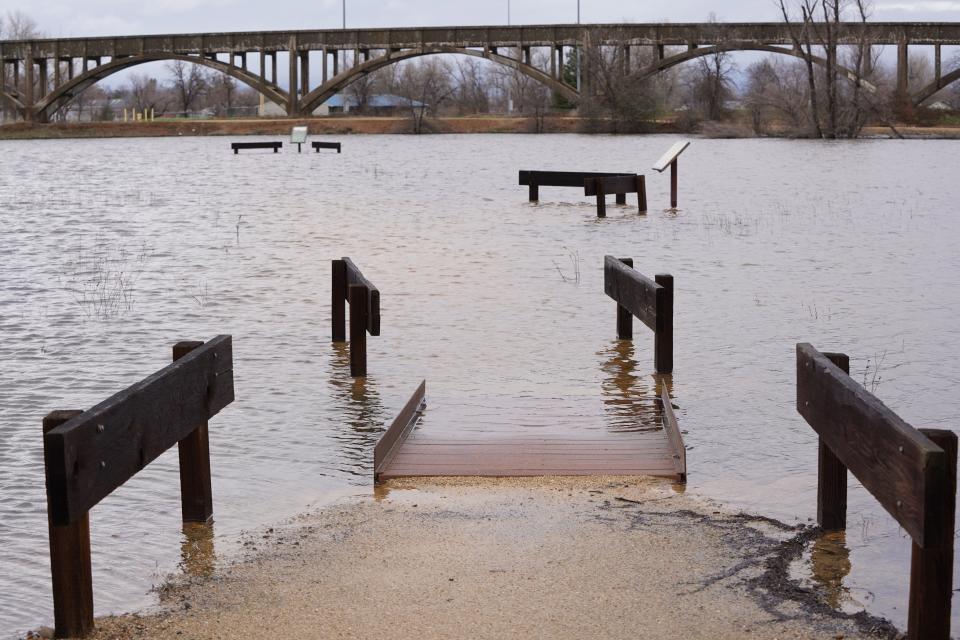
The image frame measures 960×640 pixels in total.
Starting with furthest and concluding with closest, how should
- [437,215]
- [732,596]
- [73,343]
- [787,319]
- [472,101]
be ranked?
[472,101], [437,215], [787,319], [73,343], [732,596]

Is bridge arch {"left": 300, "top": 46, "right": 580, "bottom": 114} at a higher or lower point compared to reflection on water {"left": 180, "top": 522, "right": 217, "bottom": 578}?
higher

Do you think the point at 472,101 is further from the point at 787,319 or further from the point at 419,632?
the point at 419,632

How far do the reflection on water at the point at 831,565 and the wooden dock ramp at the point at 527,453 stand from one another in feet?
3.94

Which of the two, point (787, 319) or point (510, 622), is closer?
point (510, 622)

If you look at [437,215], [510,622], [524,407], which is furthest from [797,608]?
[437,215]

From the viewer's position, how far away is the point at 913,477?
461cm

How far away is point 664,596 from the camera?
5.63 meters

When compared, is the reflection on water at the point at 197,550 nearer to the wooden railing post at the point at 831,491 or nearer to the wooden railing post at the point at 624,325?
the wooden railing post at the point at 831,491

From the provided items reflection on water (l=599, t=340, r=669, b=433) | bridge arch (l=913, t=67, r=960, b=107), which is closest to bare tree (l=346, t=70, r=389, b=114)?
bridge arch (l=913, t=67, r=960, b=107)

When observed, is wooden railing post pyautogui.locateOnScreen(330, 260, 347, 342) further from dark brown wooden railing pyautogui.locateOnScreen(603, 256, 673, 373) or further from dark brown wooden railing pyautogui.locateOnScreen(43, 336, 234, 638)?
dark brown wooden railing pyautogui.locateOnScreen(43, 336, 234, 638)

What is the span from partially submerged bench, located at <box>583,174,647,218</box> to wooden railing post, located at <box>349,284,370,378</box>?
15.0 meters

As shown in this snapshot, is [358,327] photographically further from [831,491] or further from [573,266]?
[573,266]

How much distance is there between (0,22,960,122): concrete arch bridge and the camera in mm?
84500

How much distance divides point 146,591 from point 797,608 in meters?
2.85
